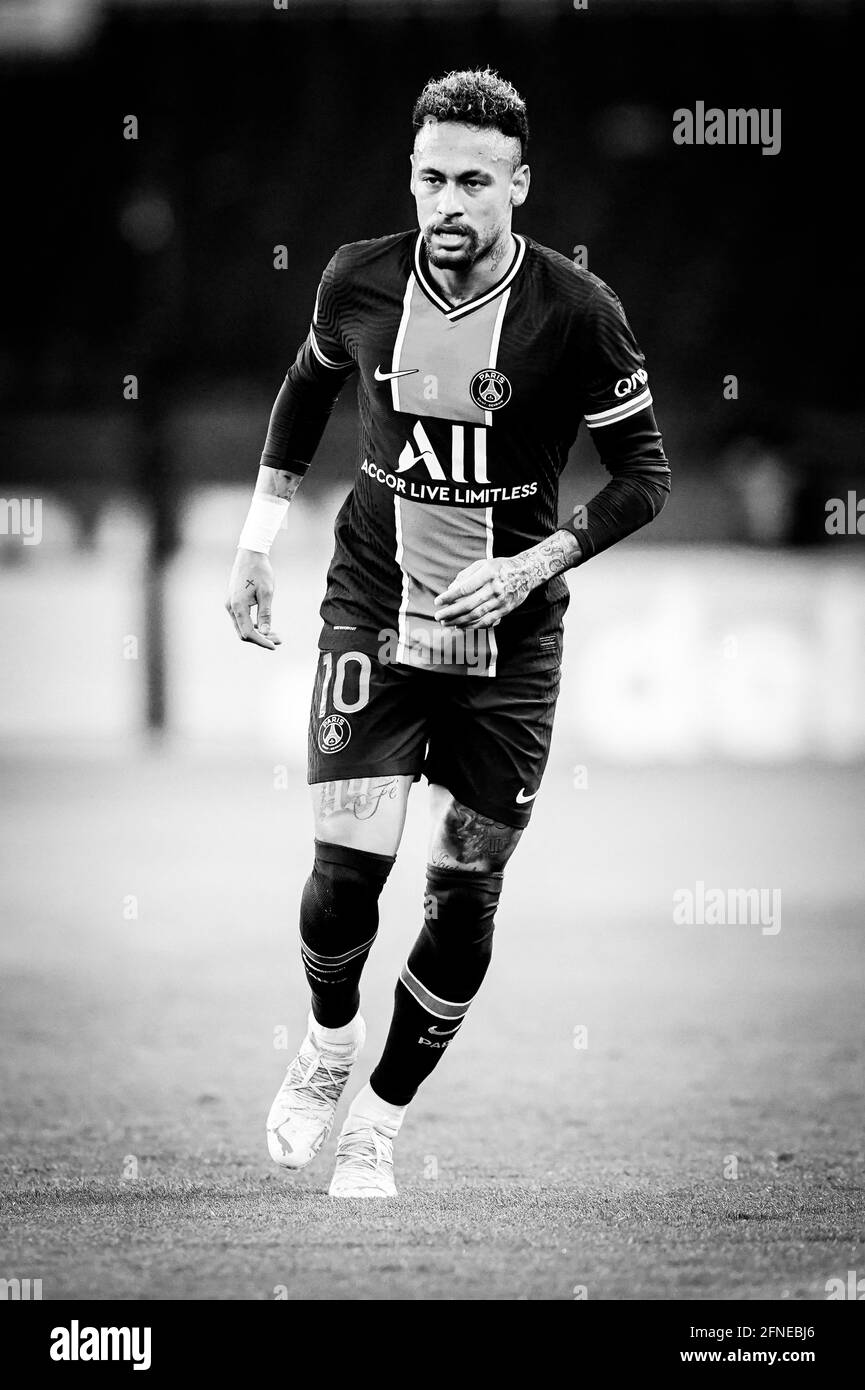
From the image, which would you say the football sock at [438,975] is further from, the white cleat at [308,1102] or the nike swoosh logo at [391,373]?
the nike swoosh logo at [391,373]

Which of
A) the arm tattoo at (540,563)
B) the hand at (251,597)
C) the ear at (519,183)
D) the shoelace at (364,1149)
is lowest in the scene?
the shoelace at (364,1149)

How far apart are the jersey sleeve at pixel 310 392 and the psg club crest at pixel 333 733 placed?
712 mm

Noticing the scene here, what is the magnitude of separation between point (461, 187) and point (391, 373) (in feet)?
1.41

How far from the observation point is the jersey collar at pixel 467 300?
3.84 metres

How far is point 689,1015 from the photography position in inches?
243

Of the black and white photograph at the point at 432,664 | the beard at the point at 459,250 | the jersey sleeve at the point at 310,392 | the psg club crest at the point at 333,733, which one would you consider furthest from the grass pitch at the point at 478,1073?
the beard at the point at 459,250

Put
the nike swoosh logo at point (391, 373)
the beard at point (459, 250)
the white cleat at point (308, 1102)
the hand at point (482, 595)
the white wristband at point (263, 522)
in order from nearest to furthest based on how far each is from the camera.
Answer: the hand at point (482, 595) → the beard at point (459, 250) → the nike swoosh logo at point (391, 373) → the white cleat at point (308, 1102) → the white wristband at point (263, 522)

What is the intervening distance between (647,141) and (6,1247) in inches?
651

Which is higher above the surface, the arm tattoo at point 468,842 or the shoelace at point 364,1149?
the arm tattoo at point 468,842

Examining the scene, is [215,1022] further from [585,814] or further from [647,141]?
[647,141]

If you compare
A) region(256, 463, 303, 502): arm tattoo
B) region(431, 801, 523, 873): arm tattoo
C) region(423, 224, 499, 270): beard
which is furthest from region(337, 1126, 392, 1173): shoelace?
region(423, 224, 499, 270): beard

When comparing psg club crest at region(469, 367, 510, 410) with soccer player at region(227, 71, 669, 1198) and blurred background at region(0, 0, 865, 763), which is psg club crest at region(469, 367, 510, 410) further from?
blurred background at region(0, 0, 865, 763)

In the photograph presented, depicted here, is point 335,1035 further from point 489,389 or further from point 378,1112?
point 489,389
